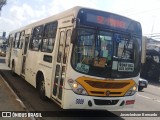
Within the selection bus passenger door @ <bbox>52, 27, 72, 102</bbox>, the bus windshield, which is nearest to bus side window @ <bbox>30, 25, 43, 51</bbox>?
bus passenger door @ <bbox>52, 27, 72, 102</bbox>

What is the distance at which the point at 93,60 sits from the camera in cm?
827

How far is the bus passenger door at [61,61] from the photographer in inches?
337

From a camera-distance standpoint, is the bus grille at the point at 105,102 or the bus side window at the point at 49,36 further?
the bus side window at the point at 49,36

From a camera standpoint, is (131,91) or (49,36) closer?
(131,91)

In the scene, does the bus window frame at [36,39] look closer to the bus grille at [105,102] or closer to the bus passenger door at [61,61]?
the bus passenger door at [61,61]

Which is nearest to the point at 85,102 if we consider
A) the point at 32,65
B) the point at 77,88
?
the point at 77,88

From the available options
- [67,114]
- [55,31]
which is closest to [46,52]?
[55,31]

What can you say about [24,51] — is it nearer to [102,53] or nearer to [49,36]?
[49,36]

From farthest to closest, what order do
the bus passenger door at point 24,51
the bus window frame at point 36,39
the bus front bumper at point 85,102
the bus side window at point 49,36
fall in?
the bus passenger door at point 24,51 < the bus window frame at point 36,39 < the bus side window at point 49,36 < the bus front bumper at point 85,102

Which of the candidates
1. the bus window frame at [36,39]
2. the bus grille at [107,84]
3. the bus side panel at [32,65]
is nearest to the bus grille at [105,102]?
the bus grille at [107,84]

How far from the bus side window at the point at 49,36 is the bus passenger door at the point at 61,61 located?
710 mm

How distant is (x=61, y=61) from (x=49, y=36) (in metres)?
1.96

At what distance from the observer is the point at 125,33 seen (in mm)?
8914

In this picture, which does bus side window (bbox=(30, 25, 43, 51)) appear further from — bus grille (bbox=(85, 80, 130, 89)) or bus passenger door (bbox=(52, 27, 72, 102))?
bus grille (bbox=(85, 80, 130, 89))
